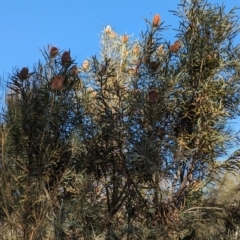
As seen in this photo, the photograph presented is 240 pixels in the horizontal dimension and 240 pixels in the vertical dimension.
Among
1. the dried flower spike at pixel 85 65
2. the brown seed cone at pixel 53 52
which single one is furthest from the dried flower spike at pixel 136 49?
the brown seed cone at pixel 53 52

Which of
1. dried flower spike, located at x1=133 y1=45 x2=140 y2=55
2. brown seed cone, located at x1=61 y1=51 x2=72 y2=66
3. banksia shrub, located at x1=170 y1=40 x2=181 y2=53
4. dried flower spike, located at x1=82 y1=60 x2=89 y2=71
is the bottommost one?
brown seed cone, located at x1=61 y1=51 x2=72 y2=66

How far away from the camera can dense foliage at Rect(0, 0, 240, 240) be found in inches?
154

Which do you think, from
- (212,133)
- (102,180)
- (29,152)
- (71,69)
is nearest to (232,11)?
(212,133)

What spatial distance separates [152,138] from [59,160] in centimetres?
82

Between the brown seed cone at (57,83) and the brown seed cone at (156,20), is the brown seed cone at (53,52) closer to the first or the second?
the brown seed cone at (57,83)

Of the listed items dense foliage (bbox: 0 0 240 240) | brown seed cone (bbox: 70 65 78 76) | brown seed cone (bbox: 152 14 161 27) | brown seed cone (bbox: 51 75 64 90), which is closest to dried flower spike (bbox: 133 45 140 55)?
dense foliage (bbox: 0 0 240 240)

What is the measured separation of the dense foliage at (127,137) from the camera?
3.92m

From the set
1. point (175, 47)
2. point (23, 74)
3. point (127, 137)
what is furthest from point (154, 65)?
point (23, 74)

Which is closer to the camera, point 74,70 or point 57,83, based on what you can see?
point 57,83

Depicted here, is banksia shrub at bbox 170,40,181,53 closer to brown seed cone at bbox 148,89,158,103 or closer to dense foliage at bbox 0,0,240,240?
dense foliage at bbox 0,0,240,240

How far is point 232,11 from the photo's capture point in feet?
14.8

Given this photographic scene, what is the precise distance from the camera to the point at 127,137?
4.15m

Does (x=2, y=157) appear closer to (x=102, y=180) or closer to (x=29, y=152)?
(x=29, y=152)

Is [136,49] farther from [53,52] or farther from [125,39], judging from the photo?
[53,52]
